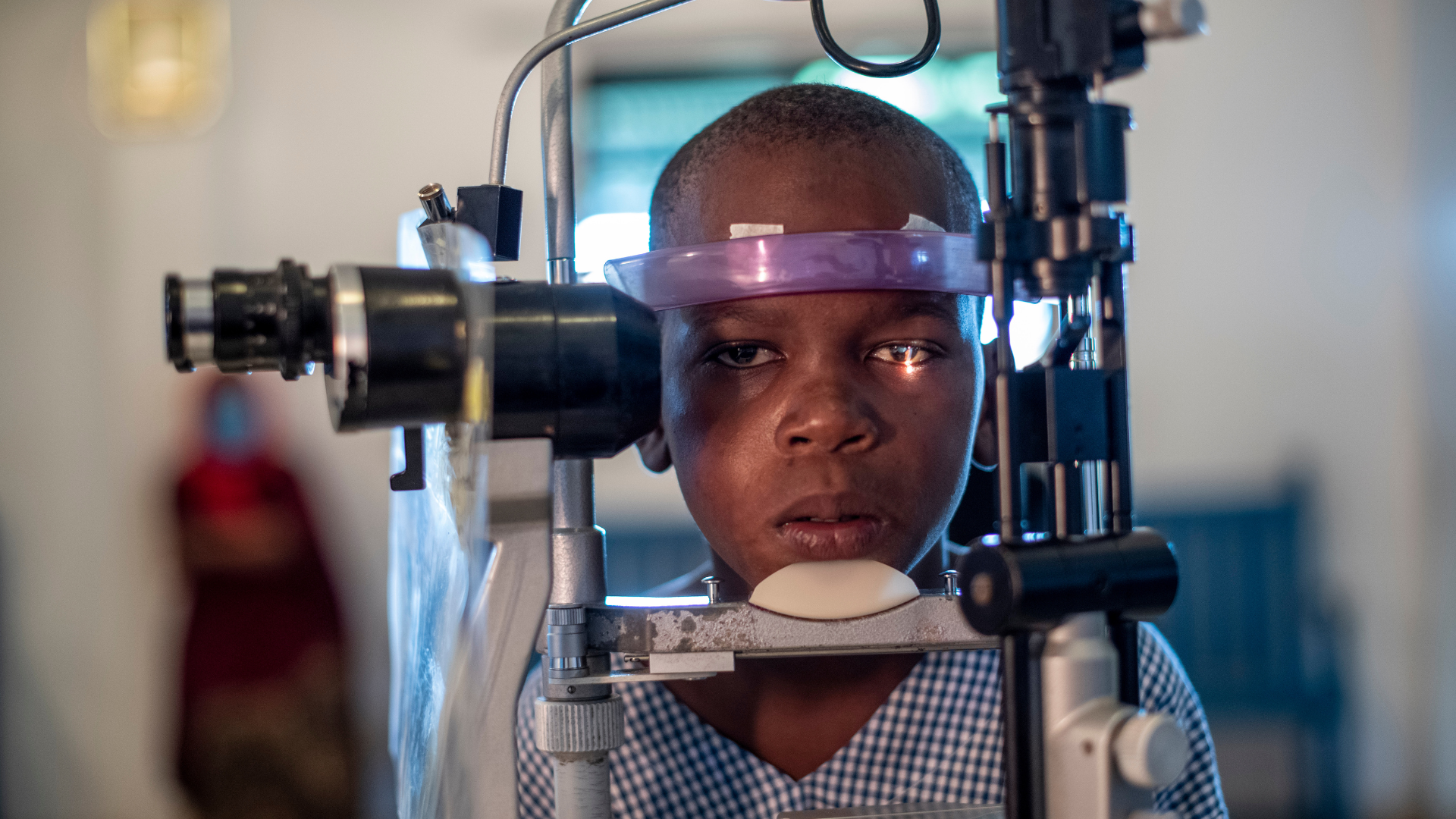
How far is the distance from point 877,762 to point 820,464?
0.32 meters

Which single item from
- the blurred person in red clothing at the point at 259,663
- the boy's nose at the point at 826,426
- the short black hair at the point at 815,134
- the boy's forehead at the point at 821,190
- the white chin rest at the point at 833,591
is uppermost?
the short black hair at the point at 815,134

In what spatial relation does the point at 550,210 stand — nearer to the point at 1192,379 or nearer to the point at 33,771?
the point at 1192,379

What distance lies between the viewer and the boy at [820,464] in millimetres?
880

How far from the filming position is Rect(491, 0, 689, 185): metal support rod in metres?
0.77

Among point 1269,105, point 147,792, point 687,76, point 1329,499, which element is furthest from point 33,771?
point 1269,105

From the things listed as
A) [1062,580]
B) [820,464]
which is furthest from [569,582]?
[1062,580]

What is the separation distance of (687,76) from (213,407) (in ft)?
5.86

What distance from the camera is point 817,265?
33.2 inches

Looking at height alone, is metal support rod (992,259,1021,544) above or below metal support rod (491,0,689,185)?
below

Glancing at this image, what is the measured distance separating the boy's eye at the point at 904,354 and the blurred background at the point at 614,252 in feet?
8.02

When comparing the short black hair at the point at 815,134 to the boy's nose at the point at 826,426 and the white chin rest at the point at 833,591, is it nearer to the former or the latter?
the boy's nose at the point at 826,426

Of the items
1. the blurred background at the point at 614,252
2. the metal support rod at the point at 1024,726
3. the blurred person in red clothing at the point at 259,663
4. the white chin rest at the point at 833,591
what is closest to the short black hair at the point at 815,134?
the white chin rest at the point at 833,591

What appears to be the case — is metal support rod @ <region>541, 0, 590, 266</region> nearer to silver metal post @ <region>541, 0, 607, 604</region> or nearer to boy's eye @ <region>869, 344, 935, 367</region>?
silver metal post @ <region>541, 0, 607, 604</region>

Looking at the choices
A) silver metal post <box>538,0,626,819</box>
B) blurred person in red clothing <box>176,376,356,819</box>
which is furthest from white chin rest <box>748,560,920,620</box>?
blurred person in red clothing <box>176,376,356,819</box>
